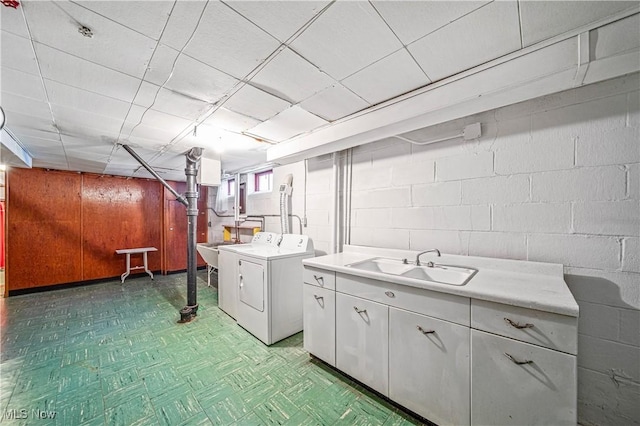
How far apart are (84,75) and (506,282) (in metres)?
3.16

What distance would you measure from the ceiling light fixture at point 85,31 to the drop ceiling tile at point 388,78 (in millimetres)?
1524

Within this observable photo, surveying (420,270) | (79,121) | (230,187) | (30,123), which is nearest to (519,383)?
(420,270)

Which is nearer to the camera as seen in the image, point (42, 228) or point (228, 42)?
point (228, 42)

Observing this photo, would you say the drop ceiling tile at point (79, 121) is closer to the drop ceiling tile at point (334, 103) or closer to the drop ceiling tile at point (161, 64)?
the drop ceiling tile at point (161, 64)

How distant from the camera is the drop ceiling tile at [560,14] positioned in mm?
1162

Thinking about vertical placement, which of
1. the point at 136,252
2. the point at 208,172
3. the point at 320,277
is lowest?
the point at 136,252

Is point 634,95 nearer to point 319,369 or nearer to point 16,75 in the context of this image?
Result: point 319,369

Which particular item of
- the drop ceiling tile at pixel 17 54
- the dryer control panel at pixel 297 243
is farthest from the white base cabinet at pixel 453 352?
the drop ceiling tile at pixel 17 54

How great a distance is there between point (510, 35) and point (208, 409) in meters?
3.08

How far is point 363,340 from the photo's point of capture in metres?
1.84

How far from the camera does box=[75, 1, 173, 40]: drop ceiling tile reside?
3.73 ft

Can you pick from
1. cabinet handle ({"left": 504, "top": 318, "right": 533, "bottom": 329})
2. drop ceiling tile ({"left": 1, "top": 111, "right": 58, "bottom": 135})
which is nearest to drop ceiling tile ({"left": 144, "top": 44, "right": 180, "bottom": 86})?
drop ceiling tile ({"left": 1, "top": 111, "right": 58, "bottom": 135})

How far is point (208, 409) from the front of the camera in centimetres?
171

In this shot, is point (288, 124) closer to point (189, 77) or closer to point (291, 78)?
point (291, 78)
